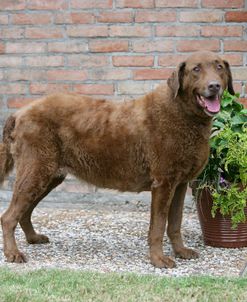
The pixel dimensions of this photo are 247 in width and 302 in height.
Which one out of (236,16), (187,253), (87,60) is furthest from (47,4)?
(187,253)

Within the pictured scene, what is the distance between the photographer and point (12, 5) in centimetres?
683

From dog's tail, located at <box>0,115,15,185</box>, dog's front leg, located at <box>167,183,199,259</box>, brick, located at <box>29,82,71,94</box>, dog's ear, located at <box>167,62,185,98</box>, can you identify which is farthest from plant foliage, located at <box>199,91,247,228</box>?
brick, located at <box>29,82,71,94</box>

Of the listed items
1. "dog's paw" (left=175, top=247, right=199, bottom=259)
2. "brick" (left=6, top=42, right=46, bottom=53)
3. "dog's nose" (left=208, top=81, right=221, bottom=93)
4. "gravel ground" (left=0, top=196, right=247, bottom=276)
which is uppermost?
"brick" (left=6, top=42, right=46, bottom=53)

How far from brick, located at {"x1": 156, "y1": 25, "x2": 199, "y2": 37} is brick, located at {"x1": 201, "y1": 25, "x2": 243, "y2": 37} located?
0.09 meters

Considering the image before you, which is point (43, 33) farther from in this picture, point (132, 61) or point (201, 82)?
point (201, 82)

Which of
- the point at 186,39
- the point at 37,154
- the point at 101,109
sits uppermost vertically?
the point at 186,39

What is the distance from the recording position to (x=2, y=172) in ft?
17.2

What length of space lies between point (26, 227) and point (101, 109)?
3.99ft

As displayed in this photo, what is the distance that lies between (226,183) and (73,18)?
256 centimetres

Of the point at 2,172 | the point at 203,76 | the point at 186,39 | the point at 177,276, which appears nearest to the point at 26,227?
the point at 2,172

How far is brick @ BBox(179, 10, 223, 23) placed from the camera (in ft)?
21.5

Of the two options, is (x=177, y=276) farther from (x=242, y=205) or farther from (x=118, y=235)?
(x=118, y=235)

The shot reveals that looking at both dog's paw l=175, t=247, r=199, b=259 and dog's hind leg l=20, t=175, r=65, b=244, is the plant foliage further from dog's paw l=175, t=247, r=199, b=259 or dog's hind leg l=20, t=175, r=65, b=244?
dog's hind leg l=20, t=175, r=65, b=244

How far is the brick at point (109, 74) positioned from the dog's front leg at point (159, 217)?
2165mm
